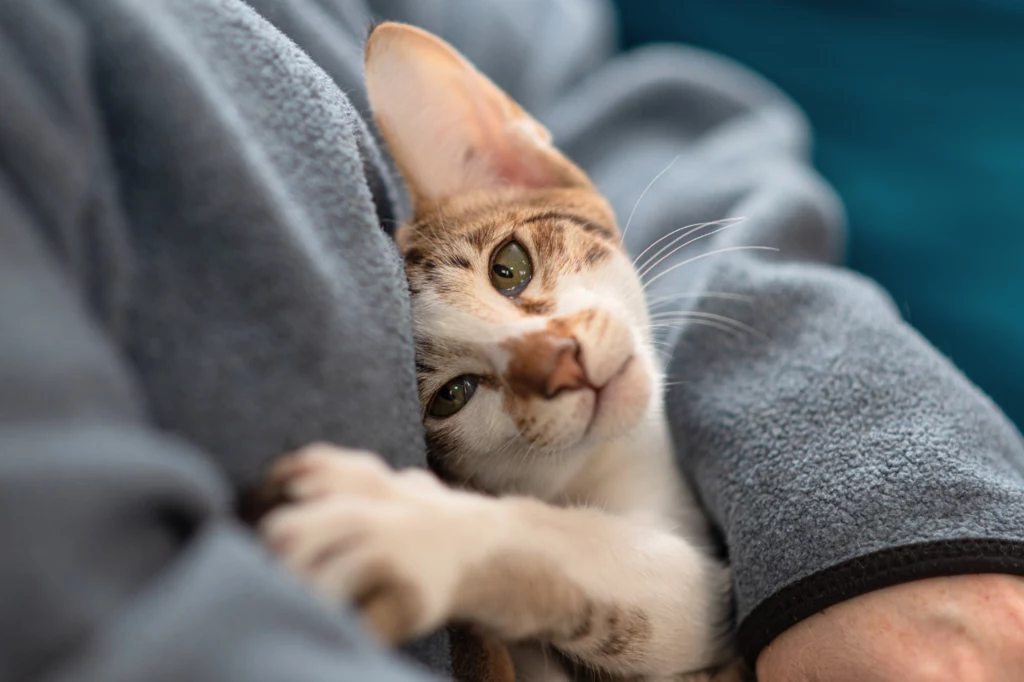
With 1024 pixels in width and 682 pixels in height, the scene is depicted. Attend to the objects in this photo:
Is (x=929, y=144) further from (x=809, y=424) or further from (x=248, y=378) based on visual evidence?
(x=248, y=378)

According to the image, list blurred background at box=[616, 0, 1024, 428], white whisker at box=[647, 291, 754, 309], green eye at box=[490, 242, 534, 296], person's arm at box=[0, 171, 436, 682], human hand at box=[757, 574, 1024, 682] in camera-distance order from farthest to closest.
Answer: blurred background at box=[616, 0, 1024, 428]
white whisker at box=[647, 291, 754, 309]
green eye at box=[490, 242, 534, 296]
human hand at box=[757, 574, 1024, 682]
person's arm at box=[0, 171, 436, 682]

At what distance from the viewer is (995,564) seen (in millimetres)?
789

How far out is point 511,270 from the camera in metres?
1.03

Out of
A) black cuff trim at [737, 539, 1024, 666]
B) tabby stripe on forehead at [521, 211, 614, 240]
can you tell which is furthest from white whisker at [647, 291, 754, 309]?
black cuff trim at [737, 539, 1024, 666]

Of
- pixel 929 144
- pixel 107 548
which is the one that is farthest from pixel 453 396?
pixel 929 144

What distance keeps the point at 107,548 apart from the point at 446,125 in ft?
2.70

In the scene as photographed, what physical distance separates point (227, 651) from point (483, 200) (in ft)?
2.79

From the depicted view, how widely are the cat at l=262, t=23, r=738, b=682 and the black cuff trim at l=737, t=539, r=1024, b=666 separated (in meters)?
0.09

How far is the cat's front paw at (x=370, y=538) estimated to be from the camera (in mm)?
511

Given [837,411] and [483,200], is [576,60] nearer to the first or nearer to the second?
[483,200]

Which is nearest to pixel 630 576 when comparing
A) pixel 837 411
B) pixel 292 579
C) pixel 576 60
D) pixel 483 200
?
pixel 837 411

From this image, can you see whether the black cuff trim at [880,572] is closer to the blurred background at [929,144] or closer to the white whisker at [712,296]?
the white whisker at [712,296]

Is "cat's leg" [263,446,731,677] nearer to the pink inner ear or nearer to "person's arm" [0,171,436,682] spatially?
"person's arm" [0,171,436,682]

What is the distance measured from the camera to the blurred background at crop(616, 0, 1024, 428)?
1.63 meters
